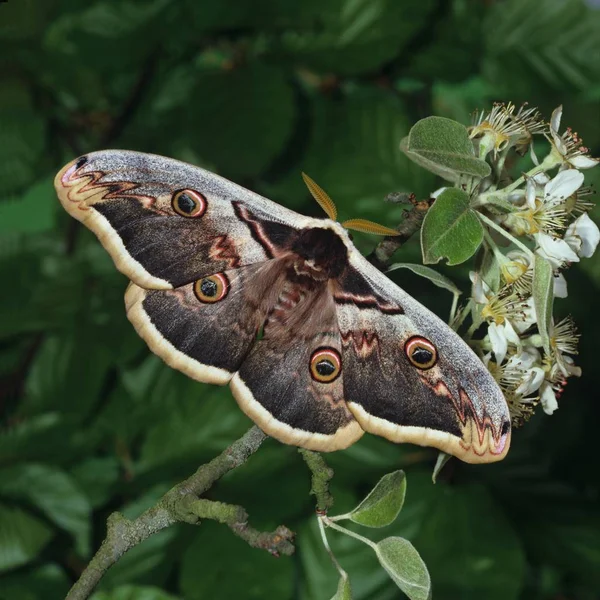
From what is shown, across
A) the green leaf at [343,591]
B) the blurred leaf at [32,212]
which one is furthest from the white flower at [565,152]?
the blurred leaf at [32,212]

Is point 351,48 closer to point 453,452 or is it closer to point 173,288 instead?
point 173,288

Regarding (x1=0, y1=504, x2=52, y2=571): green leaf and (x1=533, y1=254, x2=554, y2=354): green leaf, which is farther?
(x1=0, y1=504, x2=52, y2=571): green leaf

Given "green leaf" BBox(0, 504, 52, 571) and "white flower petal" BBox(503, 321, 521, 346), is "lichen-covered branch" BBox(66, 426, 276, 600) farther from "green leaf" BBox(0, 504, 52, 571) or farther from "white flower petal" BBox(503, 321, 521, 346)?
"green leaf" BBox(0, 504, 52, 571)

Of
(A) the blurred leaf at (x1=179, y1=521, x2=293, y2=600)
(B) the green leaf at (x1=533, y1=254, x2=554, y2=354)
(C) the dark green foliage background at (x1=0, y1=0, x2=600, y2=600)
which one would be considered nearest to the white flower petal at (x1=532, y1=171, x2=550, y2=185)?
(B) the green leaf at (x1=533, y1=254, x2=554, y2=354)

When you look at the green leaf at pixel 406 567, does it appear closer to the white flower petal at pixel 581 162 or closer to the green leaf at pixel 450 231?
the green leaf at pixel 450 231

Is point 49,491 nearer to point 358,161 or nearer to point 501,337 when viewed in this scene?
point 358,161

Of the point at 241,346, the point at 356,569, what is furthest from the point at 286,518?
the point at 241,346

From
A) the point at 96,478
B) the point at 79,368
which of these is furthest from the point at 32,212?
the point at 96,478
